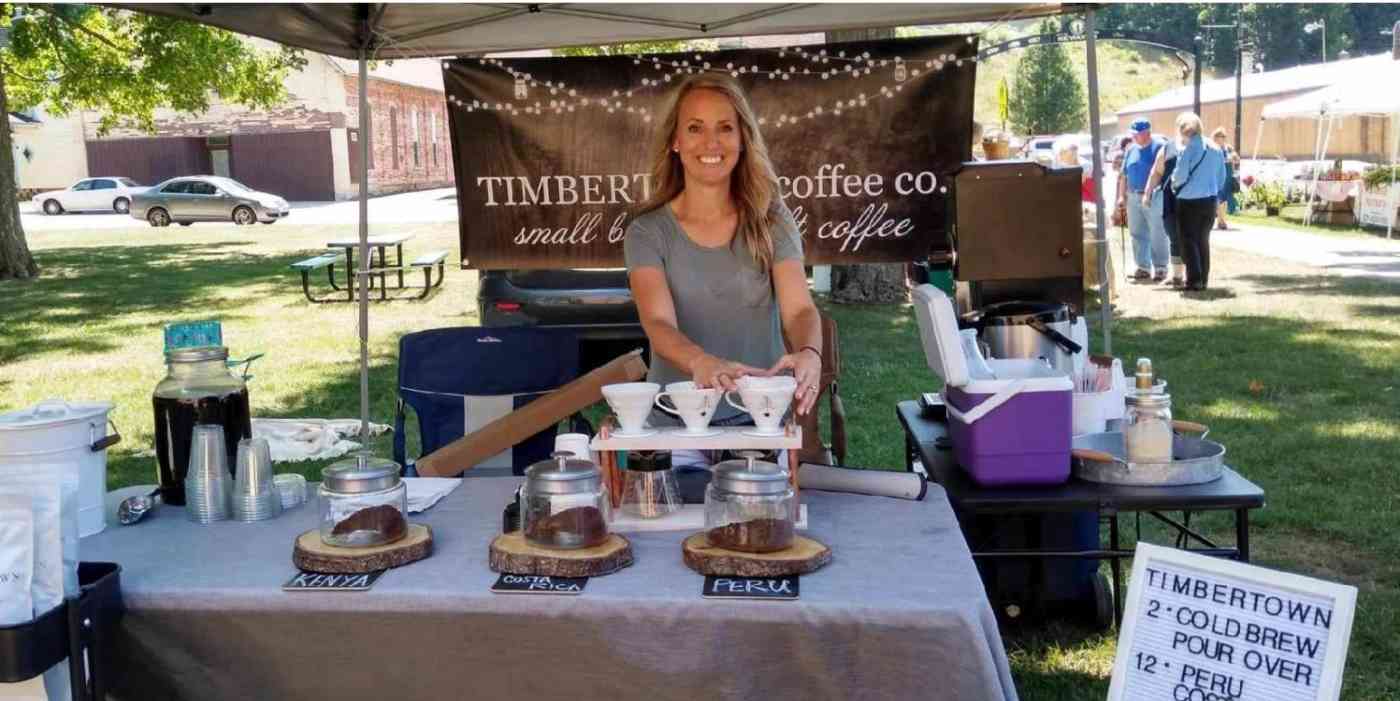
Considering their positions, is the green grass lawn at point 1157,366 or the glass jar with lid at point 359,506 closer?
the glass jar with lid at point 359,506

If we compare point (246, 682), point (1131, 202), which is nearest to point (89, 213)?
point (1131, 202)

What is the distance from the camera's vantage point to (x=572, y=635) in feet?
5.98

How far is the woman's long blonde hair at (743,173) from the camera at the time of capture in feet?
9.00

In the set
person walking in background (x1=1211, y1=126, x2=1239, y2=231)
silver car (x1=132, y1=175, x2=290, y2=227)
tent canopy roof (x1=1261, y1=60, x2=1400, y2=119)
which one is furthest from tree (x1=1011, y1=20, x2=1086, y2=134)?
person walking in background (x1=1211, y1=126, x2=1239, y2=231)

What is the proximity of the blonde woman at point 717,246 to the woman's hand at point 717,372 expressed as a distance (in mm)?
251

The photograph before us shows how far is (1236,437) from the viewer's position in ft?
18.3

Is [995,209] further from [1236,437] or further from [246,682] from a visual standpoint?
[1236,437]

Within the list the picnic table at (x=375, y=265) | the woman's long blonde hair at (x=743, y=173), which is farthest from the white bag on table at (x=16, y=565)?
the picnic table at (x=375, y=265)

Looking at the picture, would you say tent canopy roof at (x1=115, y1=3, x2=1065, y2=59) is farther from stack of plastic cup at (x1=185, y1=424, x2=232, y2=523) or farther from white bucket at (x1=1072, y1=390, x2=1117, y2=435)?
stack of plastic cup at (x1=185, y1=424, x2=232, y2=523)

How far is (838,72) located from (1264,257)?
430 inches

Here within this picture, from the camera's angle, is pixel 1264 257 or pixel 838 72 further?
pixel 1264 257

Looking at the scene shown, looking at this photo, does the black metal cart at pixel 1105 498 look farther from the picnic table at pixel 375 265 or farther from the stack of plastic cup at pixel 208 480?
the picnic table at pixel 375 265

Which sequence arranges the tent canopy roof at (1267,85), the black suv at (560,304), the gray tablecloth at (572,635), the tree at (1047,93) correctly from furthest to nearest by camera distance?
the tree at (1047,93) < the tent canopy roof at (1267,85) < the black suv at (560,304) < the gray tablecloth at (572,635)

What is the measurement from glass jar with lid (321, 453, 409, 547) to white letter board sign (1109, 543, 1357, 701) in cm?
116
